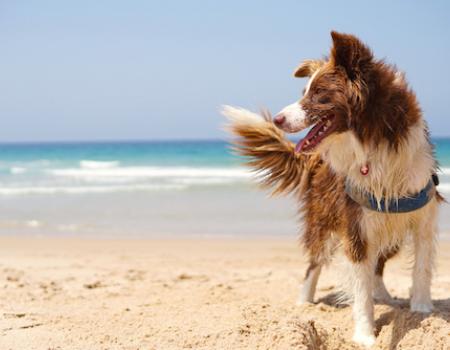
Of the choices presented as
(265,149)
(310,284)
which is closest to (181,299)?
(310,284)

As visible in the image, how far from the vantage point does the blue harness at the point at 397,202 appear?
3.70 metres

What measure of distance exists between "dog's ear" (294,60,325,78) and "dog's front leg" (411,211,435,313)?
119 centimetres

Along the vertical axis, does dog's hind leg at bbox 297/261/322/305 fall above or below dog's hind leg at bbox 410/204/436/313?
below

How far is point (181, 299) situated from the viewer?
517 centimetres

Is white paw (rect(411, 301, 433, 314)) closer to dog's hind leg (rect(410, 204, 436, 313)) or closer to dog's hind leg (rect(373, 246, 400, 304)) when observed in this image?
dog's hind leg (rect(410, 204, 436, 313))

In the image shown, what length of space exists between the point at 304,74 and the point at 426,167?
0.94m

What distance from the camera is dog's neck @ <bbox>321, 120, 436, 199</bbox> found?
11.6ft

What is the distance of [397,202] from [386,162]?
0.29m

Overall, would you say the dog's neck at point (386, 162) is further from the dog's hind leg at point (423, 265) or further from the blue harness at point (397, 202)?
the dog's hind leg at point (423, 265)

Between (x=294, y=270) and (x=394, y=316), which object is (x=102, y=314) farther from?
(x=294, y=270)

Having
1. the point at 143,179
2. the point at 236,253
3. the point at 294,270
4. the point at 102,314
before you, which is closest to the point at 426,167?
the point at 102,314

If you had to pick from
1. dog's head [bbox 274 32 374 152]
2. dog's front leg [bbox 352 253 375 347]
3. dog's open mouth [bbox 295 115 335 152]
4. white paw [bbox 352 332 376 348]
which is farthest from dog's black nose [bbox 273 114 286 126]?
white paw [bbox 352 332 376 348]

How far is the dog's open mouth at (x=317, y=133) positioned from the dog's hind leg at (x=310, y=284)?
161 cm

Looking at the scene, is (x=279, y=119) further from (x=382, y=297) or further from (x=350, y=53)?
(x=382, y=297)
